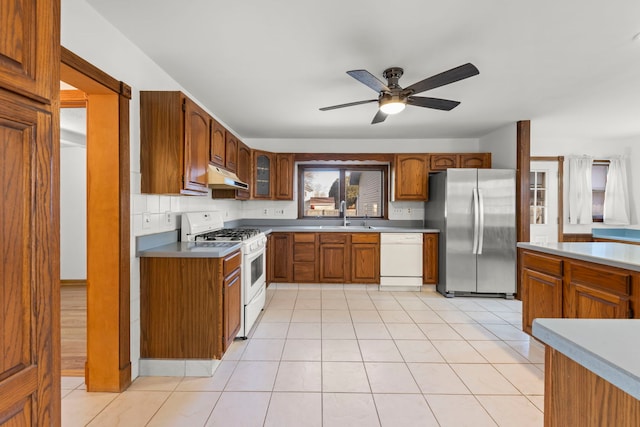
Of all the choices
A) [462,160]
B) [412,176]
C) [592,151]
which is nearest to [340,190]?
[412,176]

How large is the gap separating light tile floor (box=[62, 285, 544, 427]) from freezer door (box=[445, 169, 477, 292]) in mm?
802

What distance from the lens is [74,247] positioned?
4.09m

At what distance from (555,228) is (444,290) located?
240cm

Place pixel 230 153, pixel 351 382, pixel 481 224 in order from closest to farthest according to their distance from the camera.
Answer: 1. pixel 351 382
2. pixel 230 153
3. pixel 481 224

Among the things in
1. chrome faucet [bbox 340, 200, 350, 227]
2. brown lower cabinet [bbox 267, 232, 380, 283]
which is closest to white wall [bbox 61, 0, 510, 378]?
brown lower cabinet [bbox 267, 232, 380, 283]

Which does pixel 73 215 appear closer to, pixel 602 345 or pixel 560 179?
pixel 602 345

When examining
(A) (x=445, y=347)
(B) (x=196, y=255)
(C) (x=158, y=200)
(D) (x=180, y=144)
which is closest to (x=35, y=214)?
(B) (x=196, y=255)

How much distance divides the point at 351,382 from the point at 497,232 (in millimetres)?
2917

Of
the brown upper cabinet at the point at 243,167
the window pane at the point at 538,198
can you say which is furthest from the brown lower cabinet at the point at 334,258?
the window pane at the point at 538,198

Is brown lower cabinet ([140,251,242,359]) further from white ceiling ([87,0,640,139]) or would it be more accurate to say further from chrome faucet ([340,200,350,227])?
chrome faucet ([340,200,350,227])

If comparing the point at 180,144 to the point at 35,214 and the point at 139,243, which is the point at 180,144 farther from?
the point at 35,214

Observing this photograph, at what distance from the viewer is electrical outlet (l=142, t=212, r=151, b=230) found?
6.90 feet

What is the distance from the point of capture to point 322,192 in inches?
190

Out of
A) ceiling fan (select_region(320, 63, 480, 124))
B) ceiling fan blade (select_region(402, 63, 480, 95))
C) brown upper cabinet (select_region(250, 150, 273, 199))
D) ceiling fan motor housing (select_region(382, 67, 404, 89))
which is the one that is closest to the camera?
ceiling fan blade (select_region(402, 63, 480, 95))
